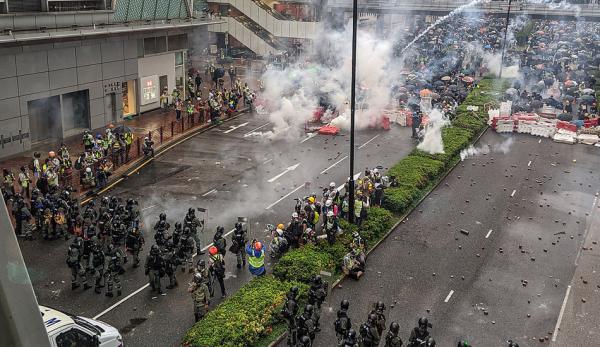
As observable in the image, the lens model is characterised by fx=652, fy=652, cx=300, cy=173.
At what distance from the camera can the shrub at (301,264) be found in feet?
50.1

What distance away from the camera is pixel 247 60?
5112 cm

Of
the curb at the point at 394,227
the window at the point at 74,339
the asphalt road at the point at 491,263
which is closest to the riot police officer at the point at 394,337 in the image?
the asphalt road at the point at 491,263

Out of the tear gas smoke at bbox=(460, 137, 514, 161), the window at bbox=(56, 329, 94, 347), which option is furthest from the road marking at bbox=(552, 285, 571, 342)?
the tear gas smoke at bbox=(460, 137, 514, 161)

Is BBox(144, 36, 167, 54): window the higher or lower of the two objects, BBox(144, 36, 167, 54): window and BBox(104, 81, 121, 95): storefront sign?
the higher

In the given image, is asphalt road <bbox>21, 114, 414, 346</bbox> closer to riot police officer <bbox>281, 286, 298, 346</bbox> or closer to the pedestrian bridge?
riot police officer <bbox>281, 286, 298, 346</bbox>

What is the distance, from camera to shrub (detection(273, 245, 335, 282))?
15258 millimetres

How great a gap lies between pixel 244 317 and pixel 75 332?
328 cm

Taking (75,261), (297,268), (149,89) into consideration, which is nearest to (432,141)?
(297,268)

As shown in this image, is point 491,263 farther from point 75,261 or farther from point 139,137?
point 139,137

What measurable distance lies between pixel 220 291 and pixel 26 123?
1433 centimetres

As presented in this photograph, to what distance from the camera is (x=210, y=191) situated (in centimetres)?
2244

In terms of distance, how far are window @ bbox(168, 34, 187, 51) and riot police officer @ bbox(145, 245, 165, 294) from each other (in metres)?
21.5

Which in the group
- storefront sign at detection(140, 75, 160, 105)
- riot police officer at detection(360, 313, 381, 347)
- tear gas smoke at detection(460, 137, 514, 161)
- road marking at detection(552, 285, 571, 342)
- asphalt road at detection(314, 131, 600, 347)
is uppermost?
storefront sign at detection(140, 75, 160, 105)

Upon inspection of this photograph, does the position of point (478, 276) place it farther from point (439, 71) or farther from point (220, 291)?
point (439, 71)
